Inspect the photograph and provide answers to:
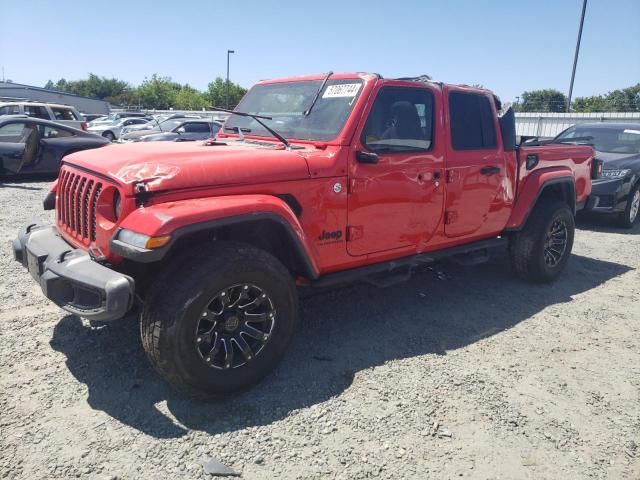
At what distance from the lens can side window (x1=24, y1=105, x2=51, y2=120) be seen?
15.0m

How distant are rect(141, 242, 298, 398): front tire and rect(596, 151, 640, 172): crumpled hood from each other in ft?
23.7

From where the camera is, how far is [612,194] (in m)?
8.07

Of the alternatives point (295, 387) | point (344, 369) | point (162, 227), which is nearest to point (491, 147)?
point (344, 369)

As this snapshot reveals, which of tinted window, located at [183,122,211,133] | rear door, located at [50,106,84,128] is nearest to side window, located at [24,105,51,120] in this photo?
rear door, located at [50,106,84,128]

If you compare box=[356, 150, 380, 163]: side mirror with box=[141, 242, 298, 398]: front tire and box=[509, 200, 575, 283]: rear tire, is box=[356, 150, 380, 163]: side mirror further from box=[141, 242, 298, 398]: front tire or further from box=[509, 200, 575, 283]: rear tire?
box=[509, 200, 575, 283]: rear tire

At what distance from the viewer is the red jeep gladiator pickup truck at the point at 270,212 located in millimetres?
2764

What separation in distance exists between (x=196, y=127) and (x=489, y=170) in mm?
14795

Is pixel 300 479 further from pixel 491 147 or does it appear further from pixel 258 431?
pixel 491 147

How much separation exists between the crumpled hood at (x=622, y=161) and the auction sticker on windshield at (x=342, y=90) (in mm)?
6260

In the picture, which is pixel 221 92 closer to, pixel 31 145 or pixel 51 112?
pixel 51 112

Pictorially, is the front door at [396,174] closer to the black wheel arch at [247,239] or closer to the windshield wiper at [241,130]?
the black wheel arch at [247,239]

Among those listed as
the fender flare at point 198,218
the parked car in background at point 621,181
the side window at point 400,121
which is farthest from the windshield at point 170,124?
the fender flare at point 198,218

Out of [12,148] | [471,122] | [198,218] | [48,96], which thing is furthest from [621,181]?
[48,96]

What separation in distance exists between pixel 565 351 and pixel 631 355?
0.50 metres
